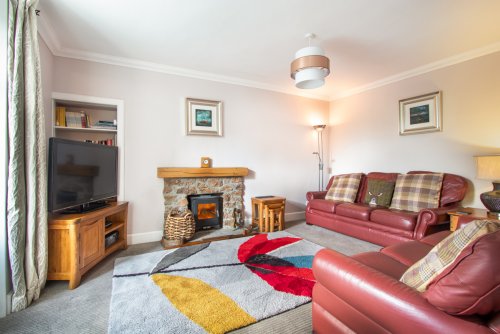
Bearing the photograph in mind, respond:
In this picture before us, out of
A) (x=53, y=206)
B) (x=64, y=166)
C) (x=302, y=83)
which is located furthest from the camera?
(x=302, y=83)

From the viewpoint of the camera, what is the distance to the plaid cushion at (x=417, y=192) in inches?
119

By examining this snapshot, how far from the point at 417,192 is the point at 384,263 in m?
2.17

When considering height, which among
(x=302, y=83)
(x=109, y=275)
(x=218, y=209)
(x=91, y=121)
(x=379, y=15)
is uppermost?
(x=379, y=15)

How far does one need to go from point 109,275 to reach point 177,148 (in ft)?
6.13

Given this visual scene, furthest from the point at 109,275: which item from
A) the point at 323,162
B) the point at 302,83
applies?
the point at 323,162

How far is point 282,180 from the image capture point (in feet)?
14.6

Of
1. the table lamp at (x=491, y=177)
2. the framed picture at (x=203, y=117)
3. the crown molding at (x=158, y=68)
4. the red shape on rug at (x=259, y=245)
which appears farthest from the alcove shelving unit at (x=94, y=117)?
the table lamp at (x=491, y=177)

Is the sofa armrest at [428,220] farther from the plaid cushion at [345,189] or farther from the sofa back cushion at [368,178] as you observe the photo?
the plaid cushion at [345,189]

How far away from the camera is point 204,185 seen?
3717 mm

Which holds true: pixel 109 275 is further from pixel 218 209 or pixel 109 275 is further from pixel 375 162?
pixel 375 162

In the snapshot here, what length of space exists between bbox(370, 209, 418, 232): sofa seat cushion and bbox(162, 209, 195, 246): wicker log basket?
250 centimetres

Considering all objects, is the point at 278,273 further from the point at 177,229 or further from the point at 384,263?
the point at 177,229

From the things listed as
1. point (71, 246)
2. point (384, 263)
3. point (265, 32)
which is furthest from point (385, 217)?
point (71, 246)

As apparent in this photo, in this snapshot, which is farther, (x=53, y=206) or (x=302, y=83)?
(x=302, y=83)
